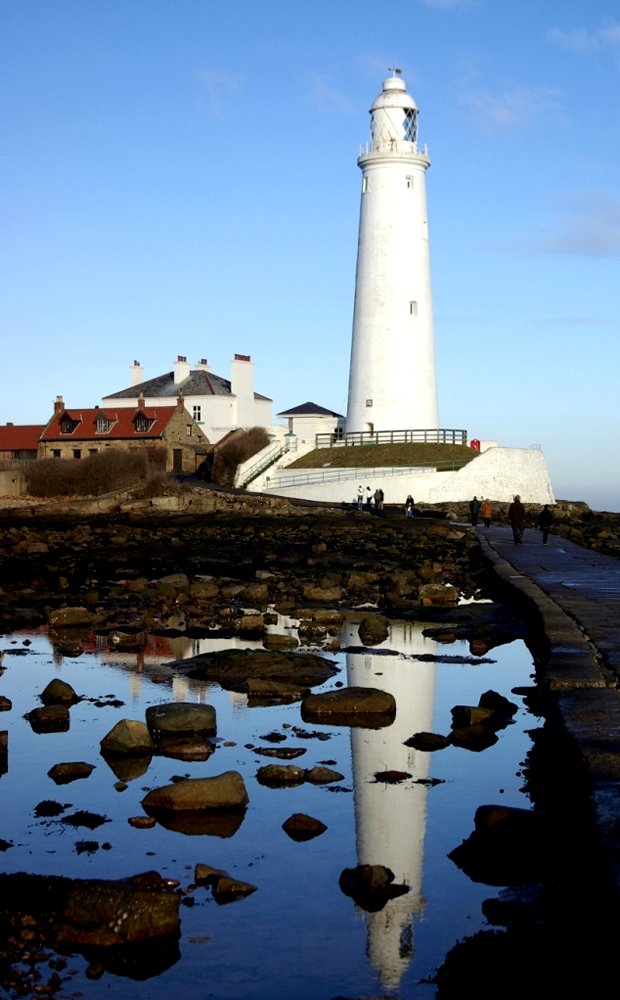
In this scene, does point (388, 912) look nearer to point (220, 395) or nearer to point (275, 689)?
point (275, 689)

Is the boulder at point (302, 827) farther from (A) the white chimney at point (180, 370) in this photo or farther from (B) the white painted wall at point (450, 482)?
(A) the white chimney at point (180, 370)

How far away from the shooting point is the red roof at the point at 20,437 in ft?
223

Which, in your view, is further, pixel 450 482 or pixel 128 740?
pixel 450 482

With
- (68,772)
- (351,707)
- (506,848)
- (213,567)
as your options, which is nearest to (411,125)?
(213,567)

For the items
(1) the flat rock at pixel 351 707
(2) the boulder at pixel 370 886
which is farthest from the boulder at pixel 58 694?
(2) the boulder at pixel 370 886

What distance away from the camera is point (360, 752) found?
9656 mm

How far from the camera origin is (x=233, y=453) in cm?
5356

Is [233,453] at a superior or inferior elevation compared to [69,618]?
superior

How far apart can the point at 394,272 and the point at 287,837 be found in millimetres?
45025

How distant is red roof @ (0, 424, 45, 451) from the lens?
223 feet

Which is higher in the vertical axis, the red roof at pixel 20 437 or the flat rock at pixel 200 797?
the red roof at pixel 20 437

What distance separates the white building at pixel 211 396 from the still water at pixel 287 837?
54.0m

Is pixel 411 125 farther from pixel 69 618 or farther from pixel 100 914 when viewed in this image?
pixel 100 914

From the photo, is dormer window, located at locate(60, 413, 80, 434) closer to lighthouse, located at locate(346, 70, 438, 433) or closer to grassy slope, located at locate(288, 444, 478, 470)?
grassy slope, located at locate(288, 444, 478, 470)
